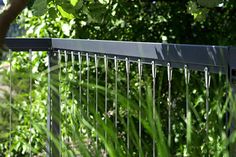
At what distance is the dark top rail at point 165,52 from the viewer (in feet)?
6.04

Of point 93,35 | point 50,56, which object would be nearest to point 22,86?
point 50,56

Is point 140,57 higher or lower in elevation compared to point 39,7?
lower

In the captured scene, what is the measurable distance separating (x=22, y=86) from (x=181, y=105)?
4.18 m

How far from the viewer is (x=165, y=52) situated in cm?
223

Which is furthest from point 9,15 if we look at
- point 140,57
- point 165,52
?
point 140,57

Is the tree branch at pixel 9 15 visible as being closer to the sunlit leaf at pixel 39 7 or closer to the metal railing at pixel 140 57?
the metal railing at pixel 140 57

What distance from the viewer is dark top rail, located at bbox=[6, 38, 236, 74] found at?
1840mm

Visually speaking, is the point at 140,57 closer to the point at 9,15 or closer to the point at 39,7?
the point at 39,7

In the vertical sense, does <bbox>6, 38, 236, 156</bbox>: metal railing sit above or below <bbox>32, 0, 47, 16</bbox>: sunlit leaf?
below

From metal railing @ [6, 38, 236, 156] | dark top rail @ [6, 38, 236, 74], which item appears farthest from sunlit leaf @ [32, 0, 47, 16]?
dark top rail @ [6, 38, 236, 74]

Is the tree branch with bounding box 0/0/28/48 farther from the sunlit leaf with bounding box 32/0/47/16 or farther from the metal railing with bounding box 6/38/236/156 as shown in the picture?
the sunlit leaf with bounding box 32/0/47/16

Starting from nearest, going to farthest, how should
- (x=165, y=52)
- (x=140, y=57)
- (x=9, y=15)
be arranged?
(x=9, y=15) < (x=165, y=52) < (x=140, y=57)

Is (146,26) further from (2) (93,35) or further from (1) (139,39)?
(2) (93,35)

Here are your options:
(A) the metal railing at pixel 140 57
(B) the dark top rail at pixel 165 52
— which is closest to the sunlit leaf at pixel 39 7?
(A) the metal railing at pixel 140 57
